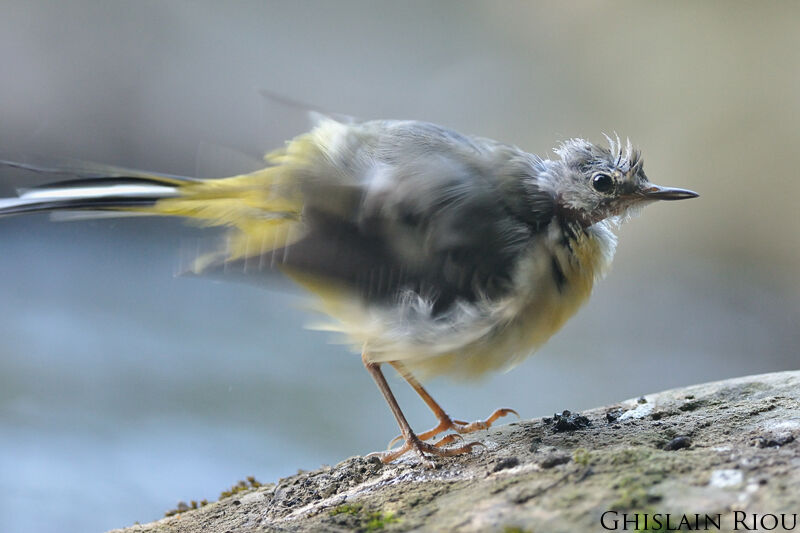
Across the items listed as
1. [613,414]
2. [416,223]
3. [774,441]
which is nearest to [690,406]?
[613,414]

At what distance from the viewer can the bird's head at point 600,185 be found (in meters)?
1.83

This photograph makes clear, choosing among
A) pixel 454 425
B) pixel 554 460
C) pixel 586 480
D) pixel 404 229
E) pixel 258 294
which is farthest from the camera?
pixel 258 294

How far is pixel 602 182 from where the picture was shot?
1.82m

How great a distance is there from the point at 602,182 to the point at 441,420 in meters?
0.79

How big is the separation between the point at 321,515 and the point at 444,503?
10.6 inches

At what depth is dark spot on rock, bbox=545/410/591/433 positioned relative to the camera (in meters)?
1.71

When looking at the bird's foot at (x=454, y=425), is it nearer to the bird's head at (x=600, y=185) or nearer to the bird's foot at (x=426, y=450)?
the bird's foot at (x=426, y=450)

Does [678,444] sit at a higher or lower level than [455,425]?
lower

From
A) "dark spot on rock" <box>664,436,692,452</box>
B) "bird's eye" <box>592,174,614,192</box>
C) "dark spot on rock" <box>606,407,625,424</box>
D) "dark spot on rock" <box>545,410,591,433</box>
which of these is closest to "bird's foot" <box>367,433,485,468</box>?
"dark spot on rock" <box>545,410,591,433</box>

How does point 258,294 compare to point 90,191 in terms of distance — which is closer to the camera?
point 90,191

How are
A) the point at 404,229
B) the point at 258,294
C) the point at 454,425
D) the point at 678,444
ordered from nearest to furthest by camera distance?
1. the point at 678,444
2. the point at 404,229
3. the point at 454,425
4. the point at 258,294

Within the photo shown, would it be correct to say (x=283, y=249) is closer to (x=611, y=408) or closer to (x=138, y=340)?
(x=611, y=408)

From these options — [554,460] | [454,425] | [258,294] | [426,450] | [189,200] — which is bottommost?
[554,460]

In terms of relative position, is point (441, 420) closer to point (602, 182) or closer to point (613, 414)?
point (613, 414)
